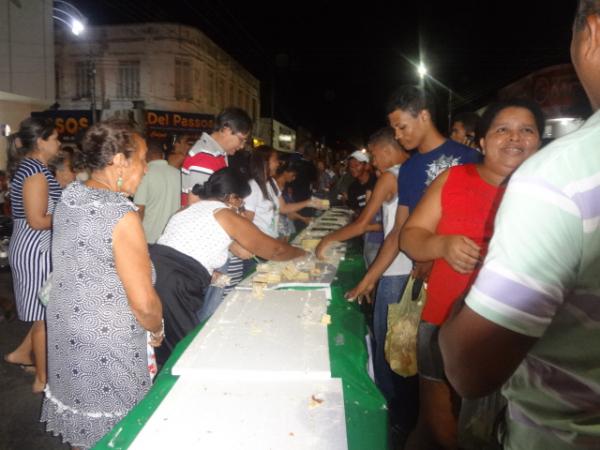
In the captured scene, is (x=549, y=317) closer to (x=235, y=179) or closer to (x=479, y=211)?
(x=479, y=211)

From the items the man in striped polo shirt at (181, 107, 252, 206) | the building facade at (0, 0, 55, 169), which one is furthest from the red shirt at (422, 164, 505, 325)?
the building facade at (0, 0, 55, 169)

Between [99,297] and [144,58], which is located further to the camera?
[144,58]

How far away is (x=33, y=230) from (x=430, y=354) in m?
2.98

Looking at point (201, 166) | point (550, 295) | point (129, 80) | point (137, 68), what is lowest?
point (550, 295)

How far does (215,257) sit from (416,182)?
1.35 m

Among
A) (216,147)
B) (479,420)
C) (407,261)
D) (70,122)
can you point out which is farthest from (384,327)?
(70,122)

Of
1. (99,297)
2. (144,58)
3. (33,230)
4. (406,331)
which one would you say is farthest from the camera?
(144,58)

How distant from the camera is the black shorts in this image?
1.99 m

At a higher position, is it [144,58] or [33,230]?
[144,58]

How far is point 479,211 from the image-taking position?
6.26ft

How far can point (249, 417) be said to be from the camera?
128cm

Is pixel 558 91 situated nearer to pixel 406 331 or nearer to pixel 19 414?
pixel 406 331

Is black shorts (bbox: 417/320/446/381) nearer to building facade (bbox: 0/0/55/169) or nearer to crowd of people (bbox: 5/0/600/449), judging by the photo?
crowd of people (bbox: 5/0/600/449)

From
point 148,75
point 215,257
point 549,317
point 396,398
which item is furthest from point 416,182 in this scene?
point 148,75
